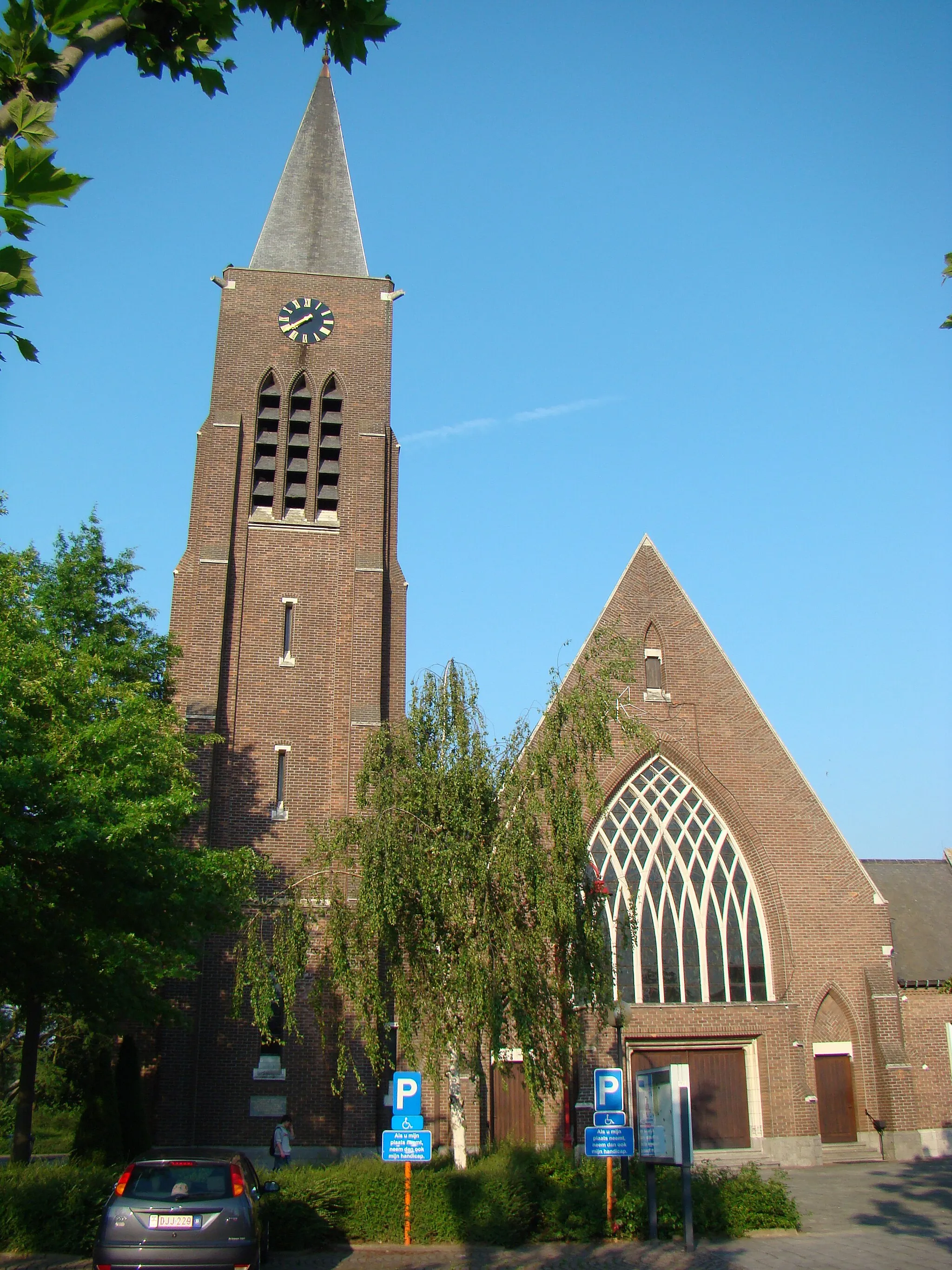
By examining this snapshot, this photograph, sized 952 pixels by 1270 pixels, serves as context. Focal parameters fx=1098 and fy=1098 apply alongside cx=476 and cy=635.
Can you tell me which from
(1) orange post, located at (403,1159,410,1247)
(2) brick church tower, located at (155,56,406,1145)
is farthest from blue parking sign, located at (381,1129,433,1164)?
(2) brick church tower, located at (155,56,406,1145)

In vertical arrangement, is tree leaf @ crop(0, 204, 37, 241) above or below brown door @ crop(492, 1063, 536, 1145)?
above

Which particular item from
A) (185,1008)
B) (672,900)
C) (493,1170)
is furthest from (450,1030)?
(672,900)

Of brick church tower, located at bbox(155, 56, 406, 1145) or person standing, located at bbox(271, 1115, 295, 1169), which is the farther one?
brick church tower, located at bbox(155, 56, 406, 1145)

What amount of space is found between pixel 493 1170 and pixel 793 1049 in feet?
40.0

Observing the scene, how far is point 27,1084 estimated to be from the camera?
18.5 metres

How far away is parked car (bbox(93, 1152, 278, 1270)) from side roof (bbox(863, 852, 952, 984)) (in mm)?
20468

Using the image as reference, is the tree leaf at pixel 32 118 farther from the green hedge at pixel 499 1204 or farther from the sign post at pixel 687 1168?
the sign post at pixel 687 1168

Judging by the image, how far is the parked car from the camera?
9.51 m

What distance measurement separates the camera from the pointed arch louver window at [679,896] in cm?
2461

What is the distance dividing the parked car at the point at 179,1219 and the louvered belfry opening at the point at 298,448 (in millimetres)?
18689

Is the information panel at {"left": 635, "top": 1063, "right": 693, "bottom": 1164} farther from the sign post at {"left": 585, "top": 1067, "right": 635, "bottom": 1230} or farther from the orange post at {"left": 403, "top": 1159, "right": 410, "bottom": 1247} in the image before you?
the orange post at {"left": 403, "top": 1159, "right": 410, "bottom": 1247}

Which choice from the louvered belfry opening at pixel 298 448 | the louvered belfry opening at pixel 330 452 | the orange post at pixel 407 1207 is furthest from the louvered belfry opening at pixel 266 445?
the orange post at pixel 407 1207

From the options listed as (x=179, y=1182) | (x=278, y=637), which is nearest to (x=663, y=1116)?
(x=179, y=1182)

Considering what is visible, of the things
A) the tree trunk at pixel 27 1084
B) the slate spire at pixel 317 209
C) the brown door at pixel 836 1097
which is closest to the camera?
the tree trunk at pixel 27 1084
